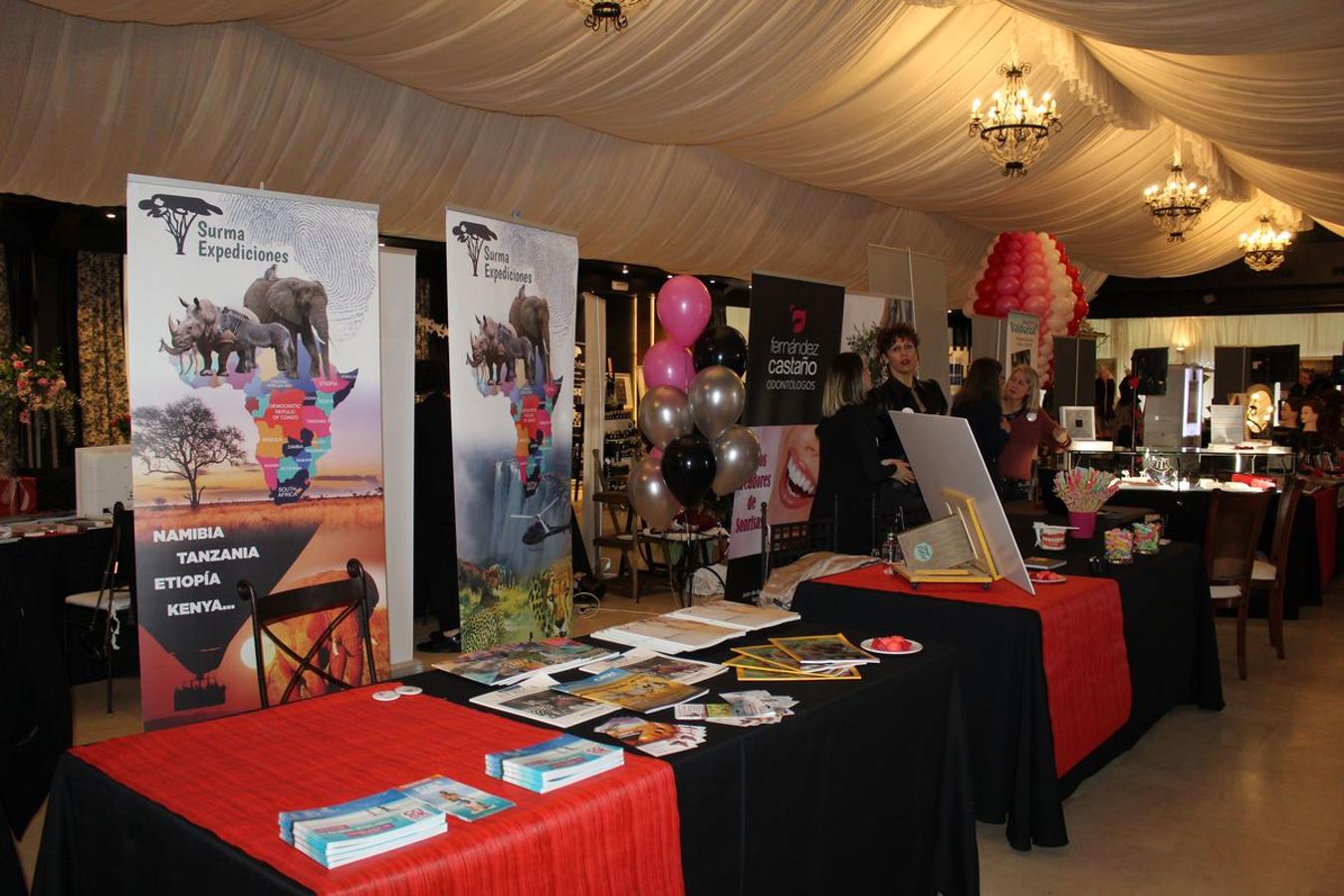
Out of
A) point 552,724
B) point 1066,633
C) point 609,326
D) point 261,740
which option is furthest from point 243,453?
point 609,326

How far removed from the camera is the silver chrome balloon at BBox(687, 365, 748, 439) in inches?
193

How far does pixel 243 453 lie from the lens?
134 inches

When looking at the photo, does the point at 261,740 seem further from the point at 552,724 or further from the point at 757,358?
the point at 757,358

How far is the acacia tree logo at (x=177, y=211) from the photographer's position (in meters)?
3.20

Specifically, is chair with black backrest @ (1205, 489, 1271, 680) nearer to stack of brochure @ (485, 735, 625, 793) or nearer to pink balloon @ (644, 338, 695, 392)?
pink balloon @ (644, 338, 695, 392)

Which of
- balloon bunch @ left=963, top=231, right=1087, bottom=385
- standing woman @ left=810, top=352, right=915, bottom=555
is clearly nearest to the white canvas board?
standing woman @ left=810, top=352, right=915, bottom=555

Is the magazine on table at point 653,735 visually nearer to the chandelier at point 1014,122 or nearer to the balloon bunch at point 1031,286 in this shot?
the chandelier at point 1014,122

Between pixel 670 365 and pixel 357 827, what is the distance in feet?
13.1

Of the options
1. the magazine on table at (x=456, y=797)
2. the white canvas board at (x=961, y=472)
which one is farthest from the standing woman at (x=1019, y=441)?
the magazine on table at (x=456, y=797)

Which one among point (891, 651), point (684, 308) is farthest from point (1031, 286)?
point (891, 651)

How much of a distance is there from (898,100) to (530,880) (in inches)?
232

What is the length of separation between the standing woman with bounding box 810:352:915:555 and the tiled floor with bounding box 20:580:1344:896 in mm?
1477

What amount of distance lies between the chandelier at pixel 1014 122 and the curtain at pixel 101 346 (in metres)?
6.60

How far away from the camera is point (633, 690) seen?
2121 millimetres
